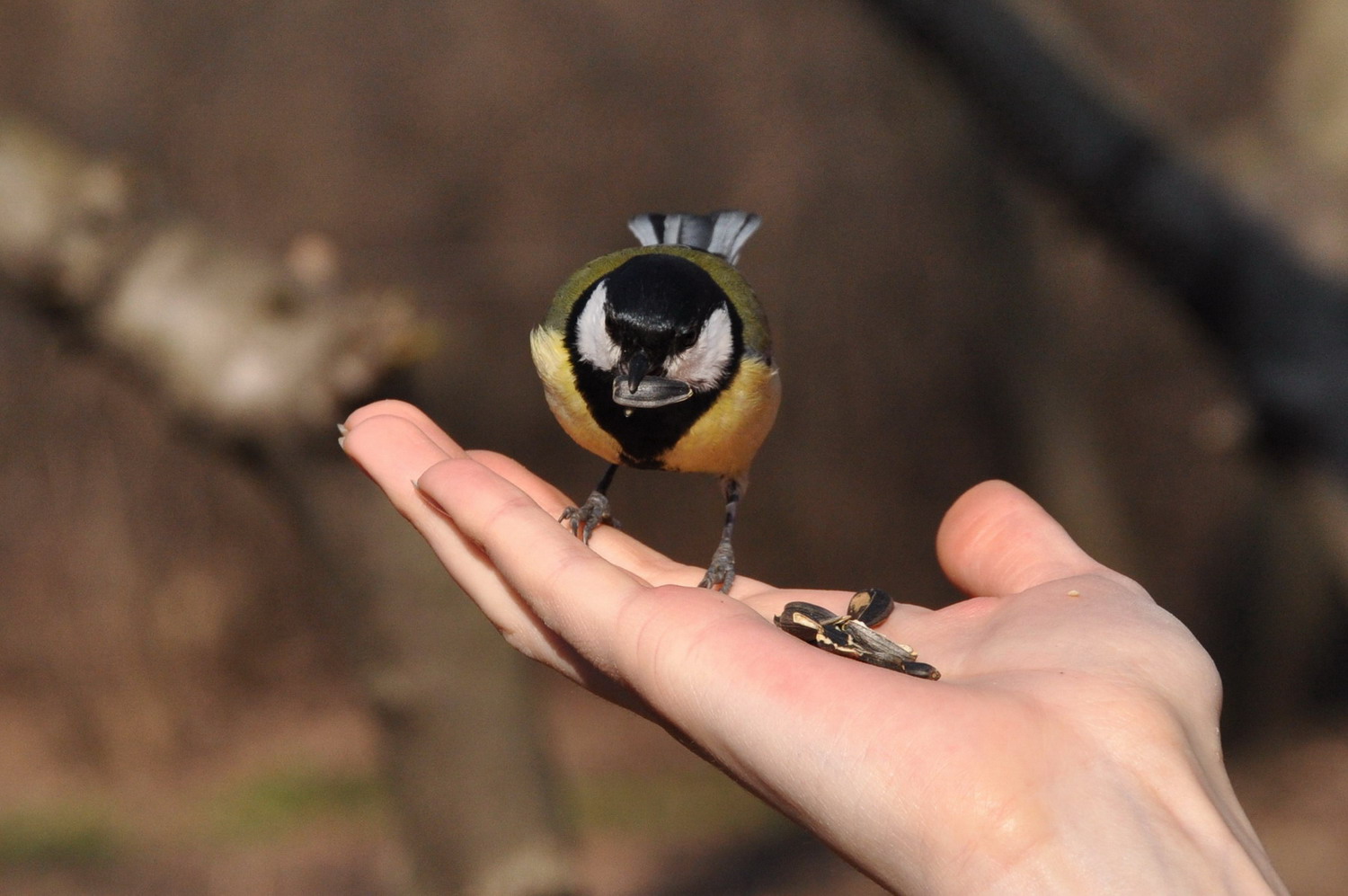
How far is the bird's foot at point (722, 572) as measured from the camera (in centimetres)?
209

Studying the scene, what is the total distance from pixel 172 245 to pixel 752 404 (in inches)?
51.6

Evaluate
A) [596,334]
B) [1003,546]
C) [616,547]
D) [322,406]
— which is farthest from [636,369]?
[322,406]

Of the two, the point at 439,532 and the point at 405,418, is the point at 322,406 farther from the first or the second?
the point at 439,532

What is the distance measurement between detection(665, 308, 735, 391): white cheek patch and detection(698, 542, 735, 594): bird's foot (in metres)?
0.32

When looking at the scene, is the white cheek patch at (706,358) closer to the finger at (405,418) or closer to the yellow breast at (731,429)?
the yellow breast at (731,429)

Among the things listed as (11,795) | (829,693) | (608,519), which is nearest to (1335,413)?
(608,519)

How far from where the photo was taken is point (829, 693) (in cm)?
135

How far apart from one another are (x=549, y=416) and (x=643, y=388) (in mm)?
2910

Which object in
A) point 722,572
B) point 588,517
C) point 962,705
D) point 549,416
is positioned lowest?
point 962,705

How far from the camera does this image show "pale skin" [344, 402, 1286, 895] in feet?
4.01

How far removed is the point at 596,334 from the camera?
2.05 meters

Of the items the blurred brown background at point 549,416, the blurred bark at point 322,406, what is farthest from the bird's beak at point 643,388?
the blurred brown background at point 549,416

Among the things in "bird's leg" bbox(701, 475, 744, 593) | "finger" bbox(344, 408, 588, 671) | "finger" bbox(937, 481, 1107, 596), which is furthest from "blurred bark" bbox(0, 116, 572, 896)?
"finger" bbox(937, 481, 1107, 596)

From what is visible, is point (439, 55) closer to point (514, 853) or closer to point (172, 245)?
point (172, 245)
